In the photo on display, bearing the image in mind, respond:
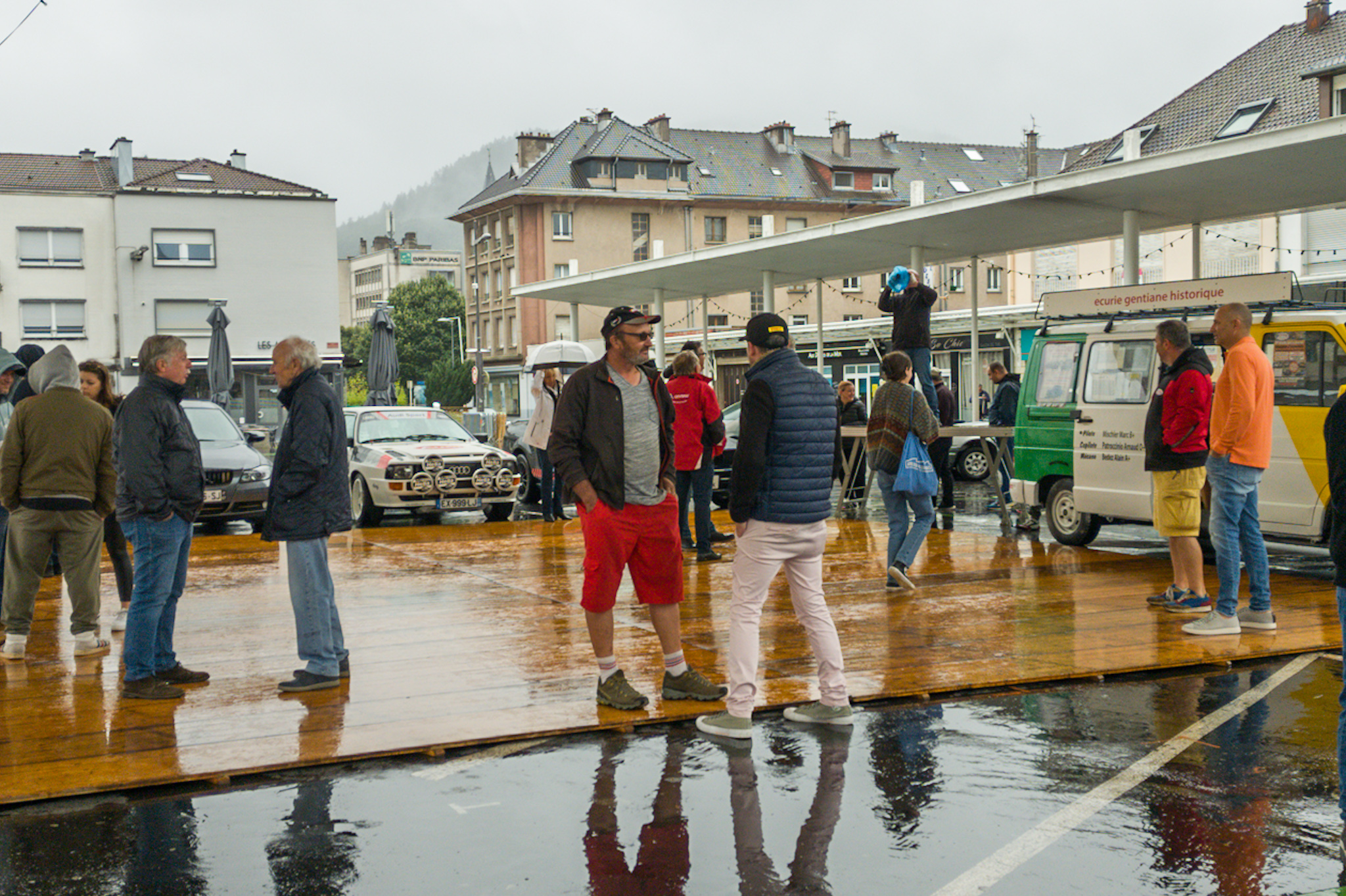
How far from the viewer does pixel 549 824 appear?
180 inches

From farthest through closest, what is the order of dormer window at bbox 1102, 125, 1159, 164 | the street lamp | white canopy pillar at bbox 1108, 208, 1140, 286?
1. the street lamp
2. dormer window at bbox 1102, 125, 1159, 164
3. white canopy pillar at bbox 1108, 208, 1140, 286

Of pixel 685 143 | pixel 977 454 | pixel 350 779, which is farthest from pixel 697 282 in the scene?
pixel 685 143

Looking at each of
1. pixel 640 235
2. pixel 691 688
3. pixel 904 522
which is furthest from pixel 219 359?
pixel 640 235

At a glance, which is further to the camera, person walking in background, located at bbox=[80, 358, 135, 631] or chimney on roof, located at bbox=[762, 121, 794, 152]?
chimney on roof, located at bbox=[762, 121, 794, 152]

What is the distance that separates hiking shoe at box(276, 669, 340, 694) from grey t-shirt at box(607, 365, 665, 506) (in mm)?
1923

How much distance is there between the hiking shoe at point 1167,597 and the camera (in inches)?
344

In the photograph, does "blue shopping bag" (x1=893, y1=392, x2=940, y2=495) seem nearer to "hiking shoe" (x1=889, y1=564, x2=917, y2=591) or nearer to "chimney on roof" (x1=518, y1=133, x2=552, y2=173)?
"hiking shoe" (x1=889, y1=564, x2=917, y2=591)

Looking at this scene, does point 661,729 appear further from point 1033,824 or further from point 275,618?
point 275,618

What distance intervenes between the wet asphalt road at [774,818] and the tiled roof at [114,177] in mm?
52233

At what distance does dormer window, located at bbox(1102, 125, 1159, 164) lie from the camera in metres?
42.1

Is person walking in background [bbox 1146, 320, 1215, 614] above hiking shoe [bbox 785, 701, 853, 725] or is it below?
above

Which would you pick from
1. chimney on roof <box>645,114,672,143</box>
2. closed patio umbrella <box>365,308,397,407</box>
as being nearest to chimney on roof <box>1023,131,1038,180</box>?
chimney on roof <box>645,114,672,143</box>

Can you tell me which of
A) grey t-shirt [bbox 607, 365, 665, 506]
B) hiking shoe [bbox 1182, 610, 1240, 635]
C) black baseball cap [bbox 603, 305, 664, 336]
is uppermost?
black baseball cap [bbox 603, 305, 664, 336]

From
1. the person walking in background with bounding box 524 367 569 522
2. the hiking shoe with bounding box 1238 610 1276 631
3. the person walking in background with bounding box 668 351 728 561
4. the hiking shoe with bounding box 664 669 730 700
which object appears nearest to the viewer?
the hiking shoe with bounding box 664 669 730 700
